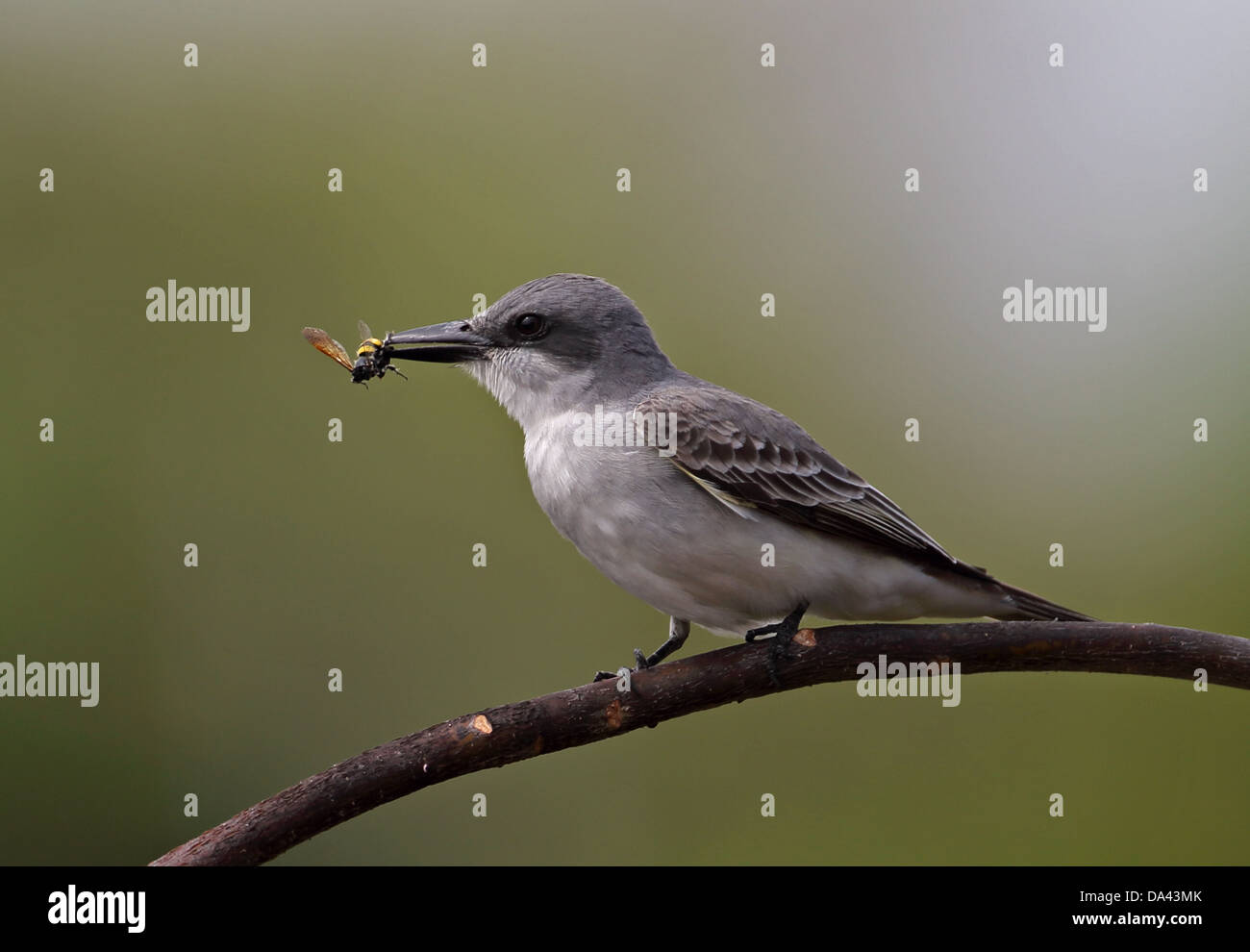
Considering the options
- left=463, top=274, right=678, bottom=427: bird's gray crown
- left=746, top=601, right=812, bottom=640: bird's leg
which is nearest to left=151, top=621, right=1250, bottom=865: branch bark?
left=746, top=601, right=812, bottom=640: bird's leg

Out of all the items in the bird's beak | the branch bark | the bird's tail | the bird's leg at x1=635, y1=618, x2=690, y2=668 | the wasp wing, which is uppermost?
the bird's beak

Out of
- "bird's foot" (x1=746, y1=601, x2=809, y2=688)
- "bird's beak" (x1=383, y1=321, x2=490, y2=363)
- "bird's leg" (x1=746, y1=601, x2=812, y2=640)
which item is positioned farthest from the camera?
"bird's beak" (x1=383, y1=321, x2=490, y2=363)

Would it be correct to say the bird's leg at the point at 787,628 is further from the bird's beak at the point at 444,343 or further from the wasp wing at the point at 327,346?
the wasp wing at the point at 327,346

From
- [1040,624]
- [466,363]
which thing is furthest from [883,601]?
[466,363]

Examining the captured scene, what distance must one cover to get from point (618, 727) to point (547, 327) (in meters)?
1.31

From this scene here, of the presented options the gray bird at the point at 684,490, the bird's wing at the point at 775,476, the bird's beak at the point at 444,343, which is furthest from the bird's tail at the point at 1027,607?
the bird's beak at the point at 444,343

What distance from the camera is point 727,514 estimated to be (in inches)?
120

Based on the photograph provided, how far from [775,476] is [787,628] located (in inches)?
19.1

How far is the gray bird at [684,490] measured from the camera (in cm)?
297

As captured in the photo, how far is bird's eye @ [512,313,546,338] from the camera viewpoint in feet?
10.7

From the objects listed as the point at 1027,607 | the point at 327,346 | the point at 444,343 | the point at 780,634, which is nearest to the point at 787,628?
the point at 780,634

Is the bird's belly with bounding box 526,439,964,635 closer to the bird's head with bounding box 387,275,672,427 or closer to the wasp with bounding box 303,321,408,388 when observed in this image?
the bird's head with bounding box 387,275,672,427

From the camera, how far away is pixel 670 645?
331 centimetres

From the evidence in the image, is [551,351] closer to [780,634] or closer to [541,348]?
[541,348]
